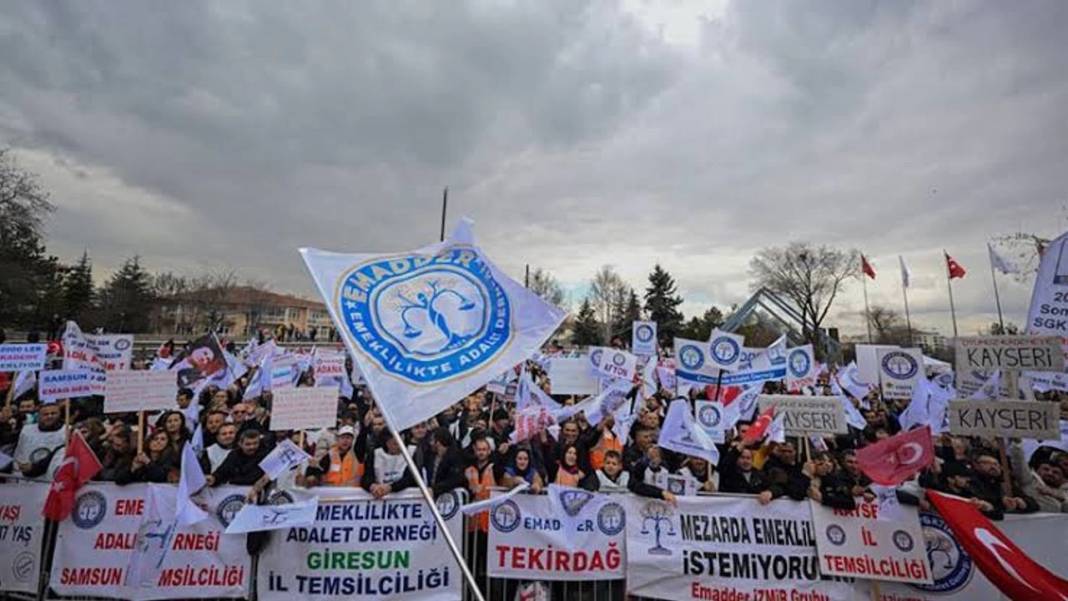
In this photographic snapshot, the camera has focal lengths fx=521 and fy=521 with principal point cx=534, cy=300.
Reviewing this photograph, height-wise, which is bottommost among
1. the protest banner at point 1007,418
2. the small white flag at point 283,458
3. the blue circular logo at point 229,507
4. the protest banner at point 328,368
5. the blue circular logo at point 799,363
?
the blue circular logo at point 229,507

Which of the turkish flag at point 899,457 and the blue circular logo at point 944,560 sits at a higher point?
the turkish flag at point 899,457

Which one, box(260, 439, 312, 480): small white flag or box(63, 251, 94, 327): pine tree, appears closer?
box(260, 439, 312, 480): small white flag

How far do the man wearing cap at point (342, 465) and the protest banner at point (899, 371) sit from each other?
1070cm

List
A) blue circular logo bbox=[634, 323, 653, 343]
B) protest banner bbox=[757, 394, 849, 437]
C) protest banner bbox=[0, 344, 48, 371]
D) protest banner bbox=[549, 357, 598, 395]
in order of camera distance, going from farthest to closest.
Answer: blue circular logo bbox=[634, 323, 653, 343] → protest banner bbox=[549, 357, 598, 395] → protest banner bbox=[0, 344, 48, 371] → protest banner bbox=[757, 394, 849, 437]

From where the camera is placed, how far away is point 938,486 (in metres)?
5.56

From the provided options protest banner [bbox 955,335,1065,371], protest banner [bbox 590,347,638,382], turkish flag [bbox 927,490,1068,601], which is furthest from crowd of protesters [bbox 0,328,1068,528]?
protest banner [bbox 590,347,638,382]

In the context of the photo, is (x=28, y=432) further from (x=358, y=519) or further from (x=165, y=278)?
(x=165, y=278)

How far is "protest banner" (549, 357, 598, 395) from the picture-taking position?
10727 mm

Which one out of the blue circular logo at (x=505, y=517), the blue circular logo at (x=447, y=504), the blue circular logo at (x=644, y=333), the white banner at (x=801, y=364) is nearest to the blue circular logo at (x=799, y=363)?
the white banner at (x=801, y=364)

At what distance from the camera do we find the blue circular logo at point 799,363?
12.1m

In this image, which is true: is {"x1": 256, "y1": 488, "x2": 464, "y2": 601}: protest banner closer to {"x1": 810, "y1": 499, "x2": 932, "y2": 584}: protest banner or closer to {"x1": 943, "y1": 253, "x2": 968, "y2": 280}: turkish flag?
{"x1": 810, "y1": 499, "x2": 932, "y2": 584}: protest banner

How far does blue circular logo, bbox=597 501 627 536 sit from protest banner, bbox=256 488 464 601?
1455 millimetres

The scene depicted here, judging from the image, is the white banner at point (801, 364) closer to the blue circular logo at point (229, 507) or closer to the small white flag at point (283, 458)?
the small white flag at point (283, 458)

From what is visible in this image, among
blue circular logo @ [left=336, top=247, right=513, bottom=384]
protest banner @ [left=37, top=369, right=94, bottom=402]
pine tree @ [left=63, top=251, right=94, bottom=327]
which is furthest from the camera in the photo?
pine tree @ [left=63, top=251, right=94, bottom=327]
